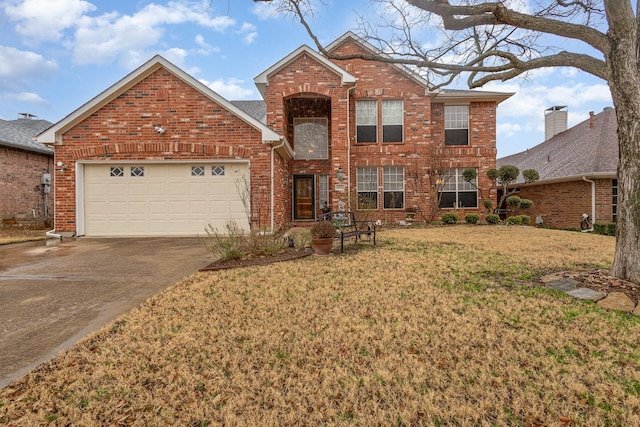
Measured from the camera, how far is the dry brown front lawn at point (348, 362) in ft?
7.03

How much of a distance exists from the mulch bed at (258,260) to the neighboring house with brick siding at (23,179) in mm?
13111

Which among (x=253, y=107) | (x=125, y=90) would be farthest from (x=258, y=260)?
(x=253, y=107)

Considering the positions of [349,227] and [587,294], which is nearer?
[587,294]

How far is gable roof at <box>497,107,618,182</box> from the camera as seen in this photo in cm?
1394

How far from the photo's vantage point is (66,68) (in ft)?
51.8

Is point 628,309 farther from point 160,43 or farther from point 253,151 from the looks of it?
point 160,43

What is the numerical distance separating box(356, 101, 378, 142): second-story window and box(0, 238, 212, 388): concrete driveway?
29.7ft

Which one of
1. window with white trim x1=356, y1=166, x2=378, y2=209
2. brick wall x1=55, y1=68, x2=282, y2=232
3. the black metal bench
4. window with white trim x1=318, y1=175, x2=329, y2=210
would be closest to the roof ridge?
window with white trim x1=356, y1=166, x2=378, y2=209

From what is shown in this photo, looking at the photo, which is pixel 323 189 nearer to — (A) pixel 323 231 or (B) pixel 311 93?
(B) pixel 311 93

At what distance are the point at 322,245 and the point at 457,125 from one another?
11.4 metres

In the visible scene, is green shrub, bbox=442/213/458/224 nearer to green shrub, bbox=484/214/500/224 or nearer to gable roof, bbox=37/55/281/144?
green shrub, bbox=484/214/500/224

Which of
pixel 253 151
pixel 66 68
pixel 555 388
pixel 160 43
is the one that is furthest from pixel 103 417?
pixel 66 68

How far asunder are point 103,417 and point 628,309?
213 inches

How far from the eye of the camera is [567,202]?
14984mm
